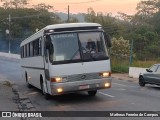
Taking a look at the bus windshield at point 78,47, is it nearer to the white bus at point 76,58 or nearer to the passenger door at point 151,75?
the white bus at point 76,58

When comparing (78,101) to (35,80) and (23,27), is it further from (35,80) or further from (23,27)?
(23,27)

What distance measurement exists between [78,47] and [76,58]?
449mm

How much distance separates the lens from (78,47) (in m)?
15.8

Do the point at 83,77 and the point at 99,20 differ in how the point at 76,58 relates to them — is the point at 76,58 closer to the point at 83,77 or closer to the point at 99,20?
the point at 83,77

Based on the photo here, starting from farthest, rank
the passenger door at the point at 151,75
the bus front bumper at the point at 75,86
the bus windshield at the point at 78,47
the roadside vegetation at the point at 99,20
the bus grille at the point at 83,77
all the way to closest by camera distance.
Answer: the roadside vegetation at the point at 99,20
the passenger door at the point at 151,75
the bus windshield at the point at 78,47
the bus grille at the point at 83,77
the bus front bumper at the point at 75,86

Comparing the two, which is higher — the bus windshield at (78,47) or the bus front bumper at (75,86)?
the bus windshield at (78,47)

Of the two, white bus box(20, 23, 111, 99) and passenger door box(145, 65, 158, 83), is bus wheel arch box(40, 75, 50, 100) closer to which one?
white bus box(20, 23, 111, 99)

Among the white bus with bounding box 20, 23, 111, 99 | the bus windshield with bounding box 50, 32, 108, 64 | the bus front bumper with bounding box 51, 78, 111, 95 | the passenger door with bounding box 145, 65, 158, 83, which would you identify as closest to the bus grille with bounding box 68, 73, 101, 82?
the white bus with bounding box 20, 23, 111, 99

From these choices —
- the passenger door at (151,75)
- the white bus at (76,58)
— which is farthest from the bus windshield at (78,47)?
the passenger door at (151,75)

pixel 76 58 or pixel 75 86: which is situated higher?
pixel 76 58

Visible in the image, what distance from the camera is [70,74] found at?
15.5 meters

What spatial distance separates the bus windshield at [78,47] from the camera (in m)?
15.6

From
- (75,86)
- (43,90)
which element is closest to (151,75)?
(43,90)

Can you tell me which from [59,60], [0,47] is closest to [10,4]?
[0,47]
